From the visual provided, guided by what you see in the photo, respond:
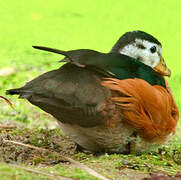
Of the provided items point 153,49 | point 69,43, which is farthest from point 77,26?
point 153,49

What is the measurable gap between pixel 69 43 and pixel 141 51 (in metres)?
4.94

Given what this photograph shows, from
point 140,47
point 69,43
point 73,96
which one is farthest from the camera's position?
point 69,43

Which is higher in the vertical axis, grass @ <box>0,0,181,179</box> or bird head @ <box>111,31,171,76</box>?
bird head @ <box>111,31,171,76</box>

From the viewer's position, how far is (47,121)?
539 cm

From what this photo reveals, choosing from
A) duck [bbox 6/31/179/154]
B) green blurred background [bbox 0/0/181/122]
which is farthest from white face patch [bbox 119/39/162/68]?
green blurred background [bbox 0/0/181/122]

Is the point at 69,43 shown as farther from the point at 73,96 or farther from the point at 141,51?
the point at 73,96

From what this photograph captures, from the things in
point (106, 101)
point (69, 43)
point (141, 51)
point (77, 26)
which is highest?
point (141, 51)

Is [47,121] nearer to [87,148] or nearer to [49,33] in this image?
[87,148]

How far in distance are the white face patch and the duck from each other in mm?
253

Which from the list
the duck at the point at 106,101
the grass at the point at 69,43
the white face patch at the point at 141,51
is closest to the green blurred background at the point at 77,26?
the grass at the point at 69,43

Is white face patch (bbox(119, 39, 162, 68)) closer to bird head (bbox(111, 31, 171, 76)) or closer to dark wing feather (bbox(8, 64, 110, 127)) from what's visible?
bird head (bbox(111, 31, 171, 76))

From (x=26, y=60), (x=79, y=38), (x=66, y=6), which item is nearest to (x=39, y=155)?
(x=26, y=60)

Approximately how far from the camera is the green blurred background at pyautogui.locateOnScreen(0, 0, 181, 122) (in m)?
8.12

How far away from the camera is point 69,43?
29.3 ft
